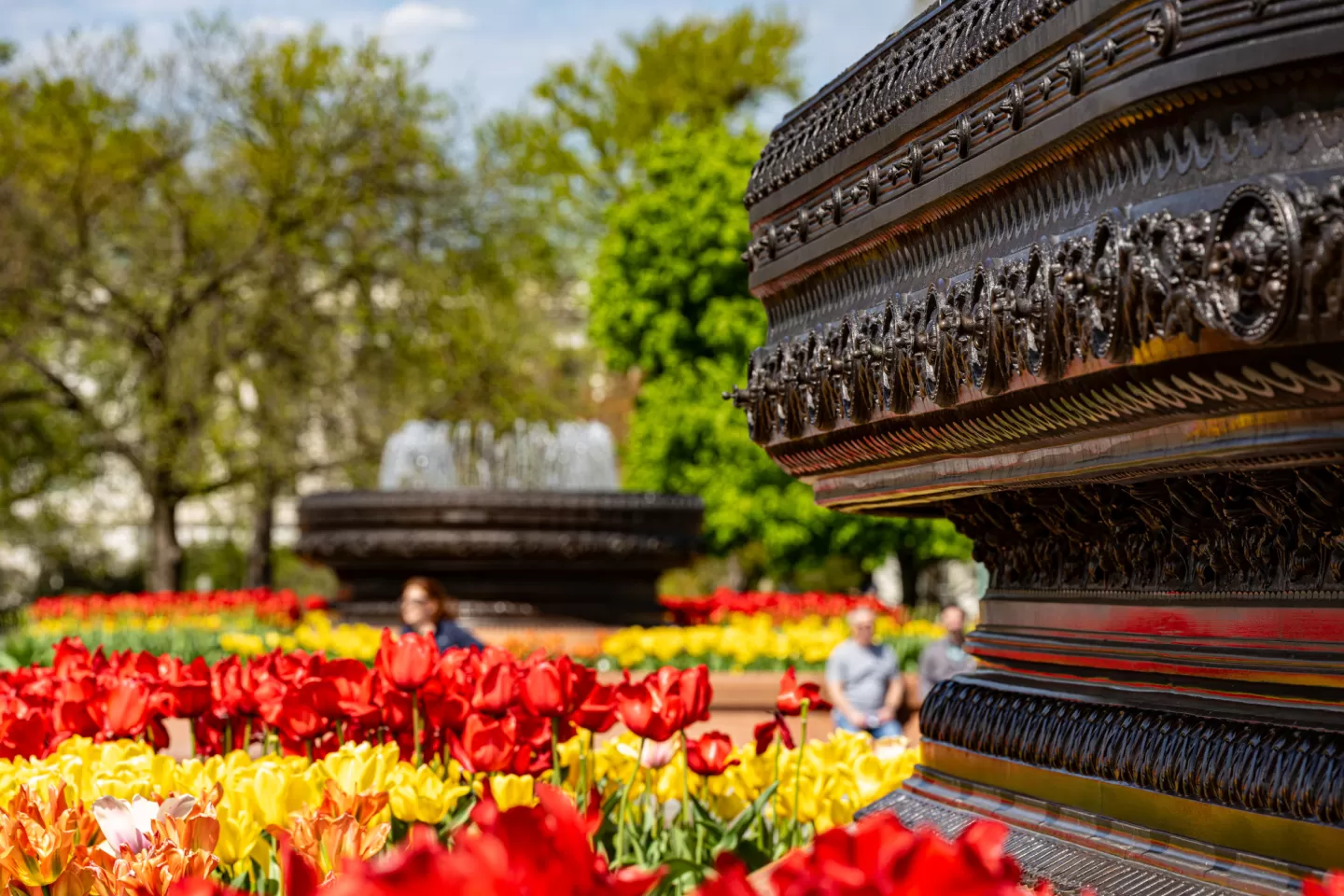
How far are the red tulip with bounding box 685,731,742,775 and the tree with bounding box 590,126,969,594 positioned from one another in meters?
29.6

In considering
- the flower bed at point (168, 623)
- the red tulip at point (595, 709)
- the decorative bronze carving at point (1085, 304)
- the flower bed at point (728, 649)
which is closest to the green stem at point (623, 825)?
the red tulip at point (595, 709)

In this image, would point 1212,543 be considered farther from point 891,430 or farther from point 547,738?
point 547,738

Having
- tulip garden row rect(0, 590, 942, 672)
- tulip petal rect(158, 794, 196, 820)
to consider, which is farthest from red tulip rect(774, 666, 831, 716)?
tulip garden row rect(0, 590, 942, 672)

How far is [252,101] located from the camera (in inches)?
1115

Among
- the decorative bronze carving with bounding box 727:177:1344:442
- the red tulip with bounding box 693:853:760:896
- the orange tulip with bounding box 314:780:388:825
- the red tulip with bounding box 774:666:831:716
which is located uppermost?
the decorative bronze carving with bounding box 727:177:1344:442

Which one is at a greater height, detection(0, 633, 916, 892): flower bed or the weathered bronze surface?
the weathered bronze surface

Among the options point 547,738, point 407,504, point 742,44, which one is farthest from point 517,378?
point 547,738

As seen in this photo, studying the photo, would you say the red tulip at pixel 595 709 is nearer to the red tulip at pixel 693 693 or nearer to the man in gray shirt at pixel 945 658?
the red tulip at pixel 693 693

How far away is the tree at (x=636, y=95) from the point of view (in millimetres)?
42781

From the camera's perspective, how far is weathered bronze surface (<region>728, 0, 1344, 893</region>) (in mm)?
1687

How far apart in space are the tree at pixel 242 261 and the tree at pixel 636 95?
1251 cm

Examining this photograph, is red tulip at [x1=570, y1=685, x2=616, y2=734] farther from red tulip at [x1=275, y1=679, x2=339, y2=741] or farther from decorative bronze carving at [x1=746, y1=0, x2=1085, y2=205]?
decorative bronze carving at [x1=746, y1=0, x2=1085, y2=205]

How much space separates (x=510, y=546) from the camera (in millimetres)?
11484

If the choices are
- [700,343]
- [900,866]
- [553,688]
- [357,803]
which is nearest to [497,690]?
[553,688]
